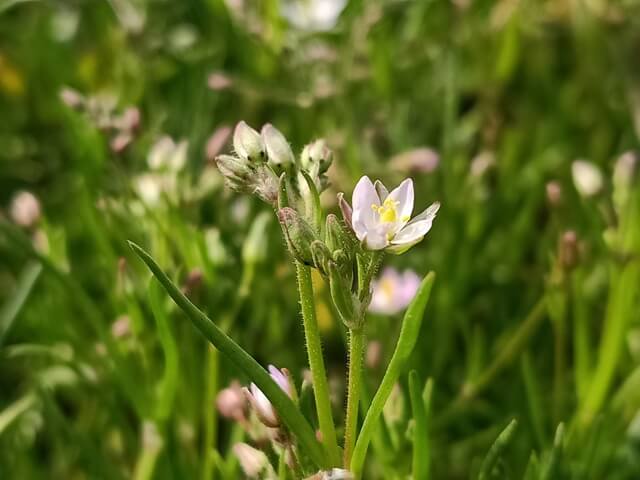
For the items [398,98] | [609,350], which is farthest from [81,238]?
[609,350]

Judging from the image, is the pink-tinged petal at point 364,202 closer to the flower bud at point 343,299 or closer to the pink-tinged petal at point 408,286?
the flower bud at point 343,299

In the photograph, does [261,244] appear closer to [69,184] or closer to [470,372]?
[470,372]

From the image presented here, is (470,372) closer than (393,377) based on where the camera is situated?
No

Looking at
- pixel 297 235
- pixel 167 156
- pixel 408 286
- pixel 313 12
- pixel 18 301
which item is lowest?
pixel 297 235

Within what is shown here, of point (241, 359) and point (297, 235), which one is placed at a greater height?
point (297, 235)

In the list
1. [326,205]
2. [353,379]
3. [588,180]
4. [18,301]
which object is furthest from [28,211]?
[588,180]

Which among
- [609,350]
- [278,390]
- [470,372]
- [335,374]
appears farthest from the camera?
[335,374]


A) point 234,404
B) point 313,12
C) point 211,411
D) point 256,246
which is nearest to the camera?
point 234,404

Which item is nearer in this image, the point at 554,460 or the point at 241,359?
the point at 241,359

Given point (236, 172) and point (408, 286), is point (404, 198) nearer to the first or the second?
point (236, 172)
